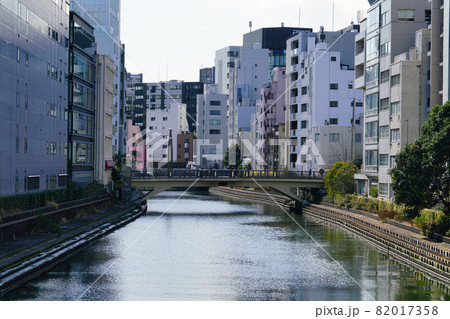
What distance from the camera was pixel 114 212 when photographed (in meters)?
69.6

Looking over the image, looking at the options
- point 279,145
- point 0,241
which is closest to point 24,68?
point 0,241

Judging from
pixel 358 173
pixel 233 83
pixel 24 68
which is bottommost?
pixel 358 173

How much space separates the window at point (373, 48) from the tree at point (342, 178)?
12.5 metres

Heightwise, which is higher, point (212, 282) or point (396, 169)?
point (396, 169)

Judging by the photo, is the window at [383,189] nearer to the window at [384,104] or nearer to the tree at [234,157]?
the window at [384,104]

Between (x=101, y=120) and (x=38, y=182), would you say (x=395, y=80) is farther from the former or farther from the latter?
(x=101, y=120)

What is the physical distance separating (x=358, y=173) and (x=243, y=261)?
1268 inches

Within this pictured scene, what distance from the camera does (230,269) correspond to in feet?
131

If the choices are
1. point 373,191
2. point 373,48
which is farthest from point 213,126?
point 373,191

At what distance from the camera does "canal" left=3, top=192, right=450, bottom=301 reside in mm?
32594

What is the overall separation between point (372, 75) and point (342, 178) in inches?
501

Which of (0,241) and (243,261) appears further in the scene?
(243,261)

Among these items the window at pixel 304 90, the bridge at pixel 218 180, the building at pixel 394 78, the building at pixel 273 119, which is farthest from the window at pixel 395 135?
the building at pixel 273 119

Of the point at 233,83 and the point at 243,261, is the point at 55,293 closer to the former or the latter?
the point at 243,261
